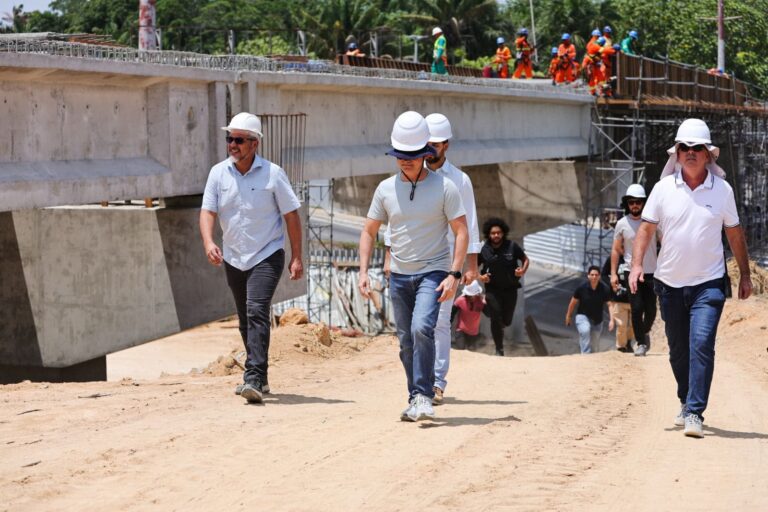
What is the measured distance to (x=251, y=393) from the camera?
8.59 m

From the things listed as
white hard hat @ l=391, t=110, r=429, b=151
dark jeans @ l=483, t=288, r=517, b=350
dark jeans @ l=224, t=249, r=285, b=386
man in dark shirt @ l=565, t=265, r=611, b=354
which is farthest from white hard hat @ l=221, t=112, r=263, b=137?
man in dark shirt @ l=565, t=265, r=611, b=354

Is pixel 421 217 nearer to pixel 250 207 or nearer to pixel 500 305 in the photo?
pixel 250 207

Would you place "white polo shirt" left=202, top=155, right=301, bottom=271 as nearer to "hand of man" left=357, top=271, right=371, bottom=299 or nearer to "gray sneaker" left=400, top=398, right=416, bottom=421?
"hand of man" left=357, top=271, right=371, bottom=299

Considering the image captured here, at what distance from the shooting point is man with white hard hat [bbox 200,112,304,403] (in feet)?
28.8

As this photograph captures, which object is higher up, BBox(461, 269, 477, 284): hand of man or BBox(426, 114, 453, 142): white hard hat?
BBox(426, 114, 453, 142): white hard hat

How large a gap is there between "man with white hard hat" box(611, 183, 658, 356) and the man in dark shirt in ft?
4.31

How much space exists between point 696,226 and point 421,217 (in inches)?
66.6

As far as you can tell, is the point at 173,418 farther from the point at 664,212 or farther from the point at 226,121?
the point at 226,121

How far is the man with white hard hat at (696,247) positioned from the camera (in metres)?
7.67

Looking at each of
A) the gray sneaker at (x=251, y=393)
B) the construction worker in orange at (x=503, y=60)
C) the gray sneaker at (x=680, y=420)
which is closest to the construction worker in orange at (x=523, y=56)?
the construction worker in orange at (x=503, y=60)

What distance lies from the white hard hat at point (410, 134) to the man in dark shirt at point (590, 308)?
7.70m

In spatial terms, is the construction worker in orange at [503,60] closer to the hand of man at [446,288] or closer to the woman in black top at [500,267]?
the woman in black top at [500,267]

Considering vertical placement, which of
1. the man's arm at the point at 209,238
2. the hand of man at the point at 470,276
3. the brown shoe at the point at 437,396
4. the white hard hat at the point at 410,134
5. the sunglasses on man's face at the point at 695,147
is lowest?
the brown shoe at the point at 437,396

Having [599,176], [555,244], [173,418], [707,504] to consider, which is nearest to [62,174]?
[173,418]
